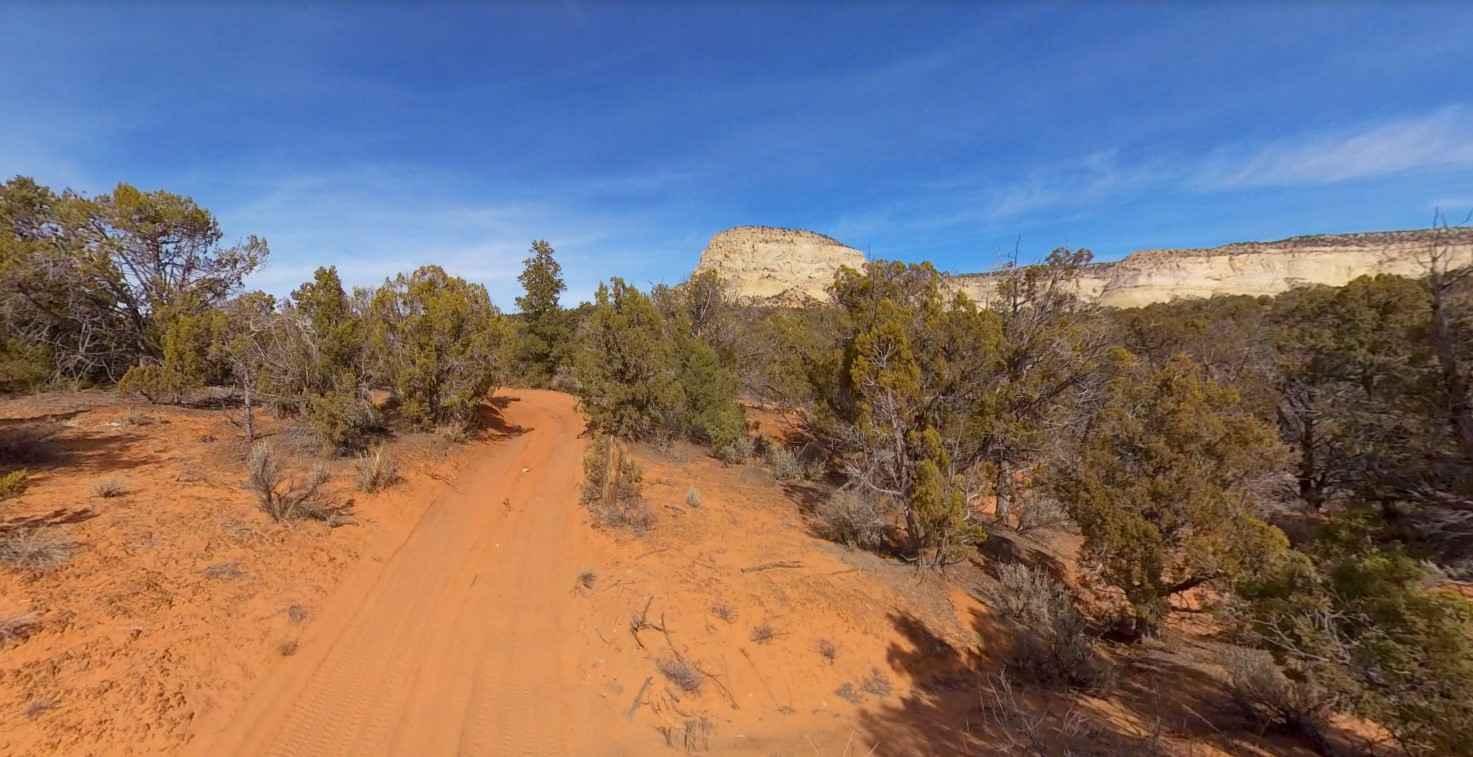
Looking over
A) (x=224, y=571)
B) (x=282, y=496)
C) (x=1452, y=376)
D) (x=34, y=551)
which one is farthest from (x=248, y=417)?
(x=1452, y=376)

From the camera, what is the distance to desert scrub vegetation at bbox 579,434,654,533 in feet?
30.8

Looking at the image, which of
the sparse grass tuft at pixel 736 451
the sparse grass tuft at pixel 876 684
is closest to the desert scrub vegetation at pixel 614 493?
the sparse grass tuft at pixel 736 451

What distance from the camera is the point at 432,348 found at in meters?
12.8

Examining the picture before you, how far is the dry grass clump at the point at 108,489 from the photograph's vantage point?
25.3 feet

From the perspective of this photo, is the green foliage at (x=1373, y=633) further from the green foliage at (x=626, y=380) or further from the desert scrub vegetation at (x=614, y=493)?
the green foliage at (x=626, y=380)

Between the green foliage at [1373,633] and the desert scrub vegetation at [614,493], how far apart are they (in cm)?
792

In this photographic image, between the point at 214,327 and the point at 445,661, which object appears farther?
the point at 214,327

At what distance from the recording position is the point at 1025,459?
34.6 feet

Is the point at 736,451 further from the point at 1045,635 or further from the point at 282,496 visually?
the point at 282,496

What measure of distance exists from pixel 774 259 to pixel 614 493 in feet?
212

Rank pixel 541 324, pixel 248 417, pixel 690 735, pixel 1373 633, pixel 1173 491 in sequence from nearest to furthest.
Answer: pixel 1373 633 < pixel 690 735 < pixel 1173 491 < pixel 248 417 < pixel 541 324

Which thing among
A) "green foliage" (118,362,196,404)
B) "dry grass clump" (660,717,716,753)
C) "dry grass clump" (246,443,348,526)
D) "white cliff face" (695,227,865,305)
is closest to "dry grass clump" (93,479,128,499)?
"dry grass clump" (246,443,348,526)

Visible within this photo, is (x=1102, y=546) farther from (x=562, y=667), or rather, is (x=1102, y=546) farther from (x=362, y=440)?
(x=362, y=440)

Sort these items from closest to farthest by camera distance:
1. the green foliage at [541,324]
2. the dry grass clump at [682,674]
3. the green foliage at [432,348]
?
the dry grass clump at [682,674]
the green foliage at [432,348]
the green foliage at [541,324]
